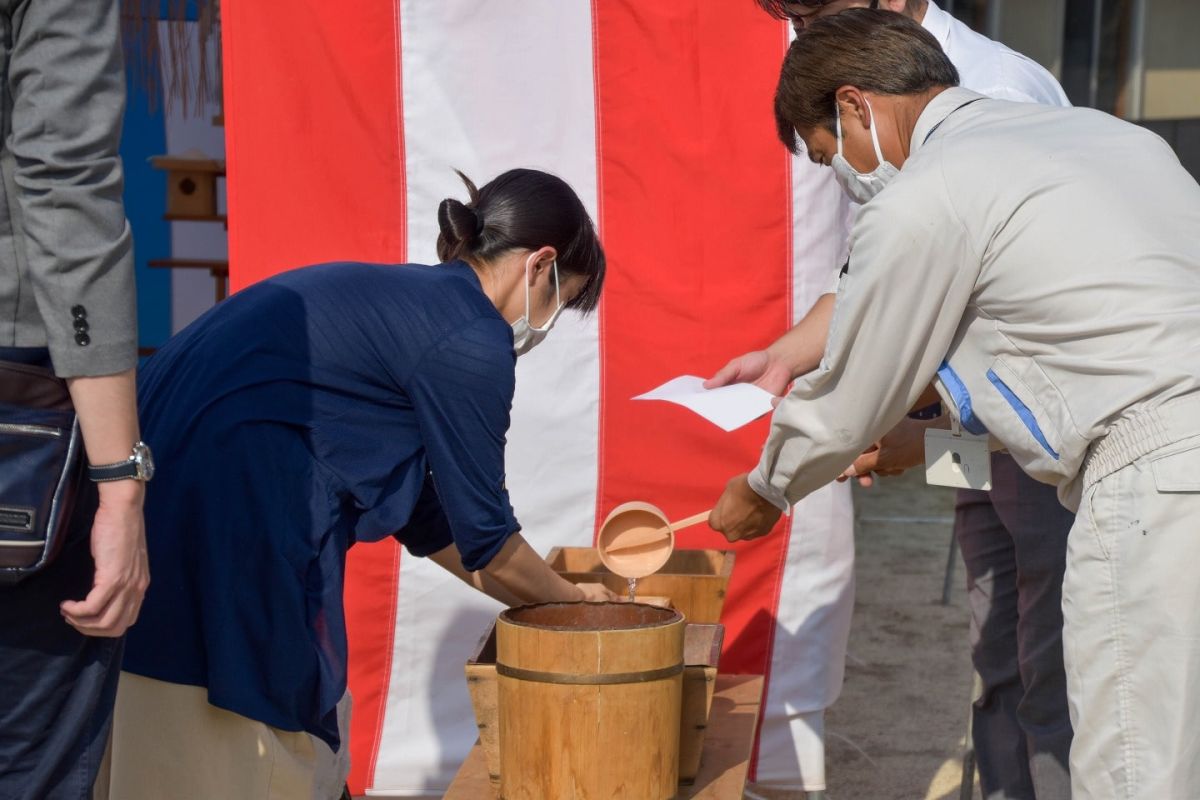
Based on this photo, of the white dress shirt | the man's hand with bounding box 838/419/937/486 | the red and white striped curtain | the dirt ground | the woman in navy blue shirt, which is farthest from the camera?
the dirt ground

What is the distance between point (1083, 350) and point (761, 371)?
1.04 meters

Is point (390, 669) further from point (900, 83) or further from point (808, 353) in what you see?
point (900, 83)

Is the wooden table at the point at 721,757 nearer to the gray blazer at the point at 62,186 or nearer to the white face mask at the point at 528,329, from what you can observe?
the white face mask at the point at 528,329

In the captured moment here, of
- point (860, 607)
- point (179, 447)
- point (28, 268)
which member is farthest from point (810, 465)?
point (860, 607)

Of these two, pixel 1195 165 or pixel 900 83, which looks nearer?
pixel 900 83

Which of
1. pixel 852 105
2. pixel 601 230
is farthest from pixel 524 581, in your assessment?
pixel 601 230

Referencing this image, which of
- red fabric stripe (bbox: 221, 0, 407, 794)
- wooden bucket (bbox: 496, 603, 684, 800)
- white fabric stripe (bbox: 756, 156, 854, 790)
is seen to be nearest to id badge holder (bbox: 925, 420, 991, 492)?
wooden bucket (bbox: 496, 603, 684, 800)

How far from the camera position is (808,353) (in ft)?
8.52

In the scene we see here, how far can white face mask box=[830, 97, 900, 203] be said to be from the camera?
1.79 m

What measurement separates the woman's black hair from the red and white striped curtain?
31.9 inches

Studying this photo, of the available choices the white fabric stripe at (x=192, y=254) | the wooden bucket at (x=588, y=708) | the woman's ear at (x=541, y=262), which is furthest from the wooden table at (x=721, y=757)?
the white fabric stripe at (x=192, y=254)

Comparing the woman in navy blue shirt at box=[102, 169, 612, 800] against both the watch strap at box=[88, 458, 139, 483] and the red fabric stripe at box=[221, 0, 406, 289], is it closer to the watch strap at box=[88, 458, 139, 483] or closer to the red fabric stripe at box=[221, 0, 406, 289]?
the watch strap at box=[88, 458, 139, 483]

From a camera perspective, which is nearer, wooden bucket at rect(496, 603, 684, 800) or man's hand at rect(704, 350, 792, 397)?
wooden bucket at rect(496, 603, 684, 800)

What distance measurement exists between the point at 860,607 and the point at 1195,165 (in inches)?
99.0
